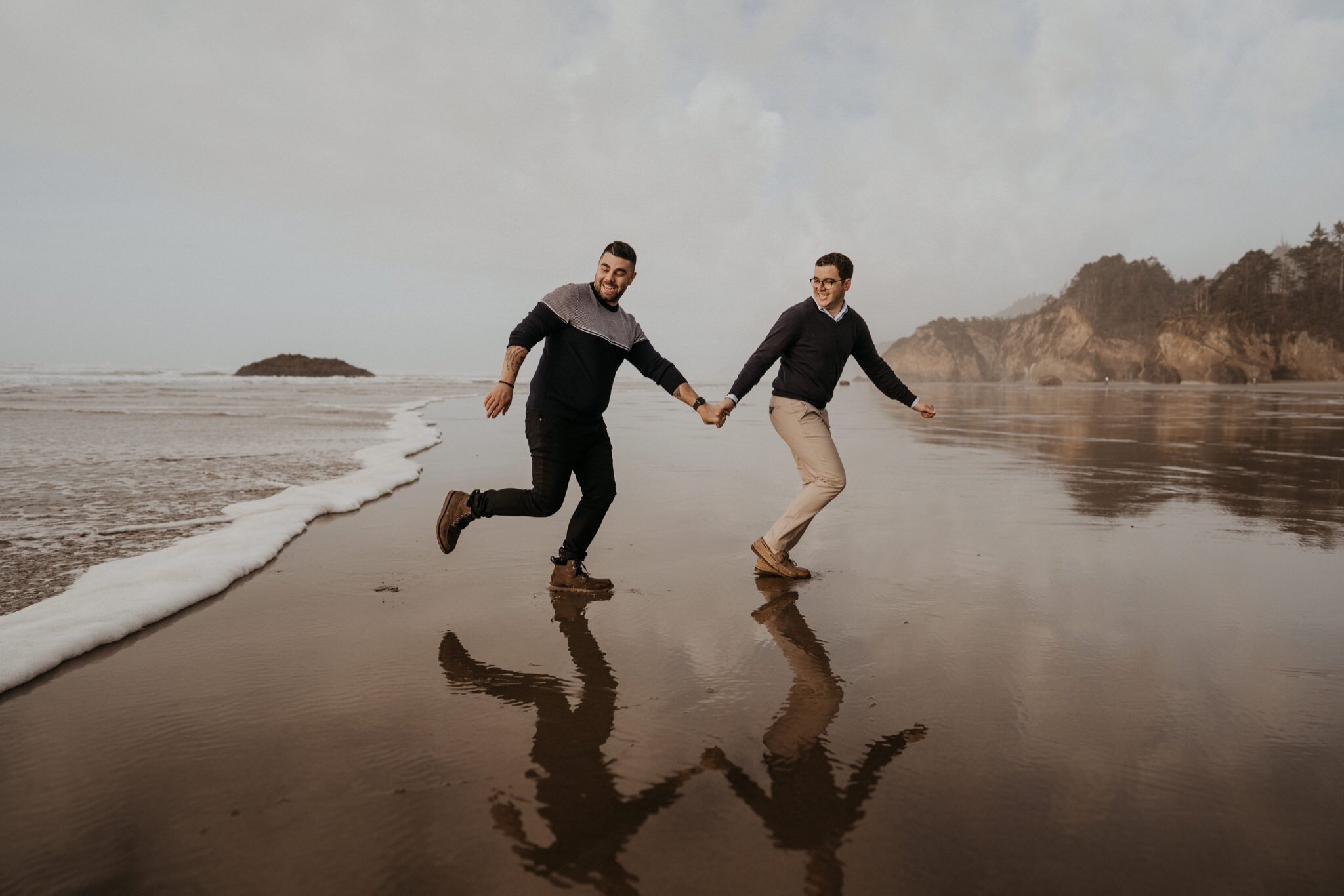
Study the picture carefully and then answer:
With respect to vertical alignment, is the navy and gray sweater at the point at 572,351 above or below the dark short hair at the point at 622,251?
below

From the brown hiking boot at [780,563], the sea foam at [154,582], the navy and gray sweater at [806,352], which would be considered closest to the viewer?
the sea foam at [154,582]

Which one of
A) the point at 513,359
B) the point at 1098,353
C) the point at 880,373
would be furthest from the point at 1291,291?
the point at 513,359

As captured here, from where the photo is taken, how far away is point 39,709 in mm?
2396

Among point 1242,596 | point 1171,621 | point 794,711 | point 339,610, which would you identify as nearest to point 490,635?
point 339,610

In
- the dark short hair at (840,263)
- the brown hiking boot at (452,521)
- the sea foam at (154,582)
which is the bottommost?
the sea foam at (154,582)

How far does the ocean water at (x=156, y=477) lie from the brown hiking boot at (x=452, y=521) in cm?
114

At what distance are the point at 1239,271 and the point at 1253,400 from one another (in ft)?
184

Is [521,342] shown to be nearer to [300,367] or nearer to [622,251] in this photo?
[622,251]

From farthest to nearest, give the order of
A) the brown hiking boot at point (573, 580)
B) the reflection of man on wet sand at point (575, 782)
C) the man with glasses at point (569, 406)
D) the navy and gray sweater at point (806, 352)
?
the navy and gray sweater at point (806, 352) → the man with glasses at point (569, 406) → the brown hiking boot at point (573, 580) → the reflection of man on wet sand at point (575, 782)

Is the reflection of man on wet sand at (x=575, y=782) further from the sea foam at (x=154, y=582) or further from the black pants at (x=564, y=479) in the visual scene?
the sea foam at (x=154, y=582)

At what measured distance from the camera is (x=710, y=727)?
2.32 metres

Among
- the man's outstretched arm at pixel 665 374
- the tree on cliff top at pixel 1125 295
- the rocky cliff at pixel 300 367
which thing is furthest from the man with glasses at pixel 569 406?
the tree on cliff top at pixel 1125 295

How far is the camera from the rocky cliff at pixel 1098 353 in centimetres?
6238

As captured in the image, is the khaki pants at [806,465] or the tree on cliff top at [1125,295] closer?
the khaki pants at [806,465]
